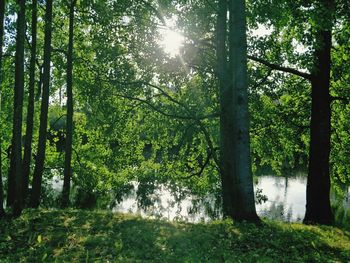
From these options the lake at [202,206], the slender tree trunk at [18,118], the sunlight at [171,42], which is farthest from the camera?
the lake at [202,206]

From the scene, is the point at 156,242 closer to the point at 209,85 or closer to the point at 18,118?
the point at 18,118

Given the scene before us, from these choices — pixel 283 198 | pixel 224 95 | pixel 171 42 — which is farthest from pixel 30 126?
pixel 283 198

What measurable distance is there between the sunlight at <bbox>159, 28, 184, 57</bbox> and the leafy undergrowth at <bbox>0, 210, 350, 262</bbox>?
263 inches

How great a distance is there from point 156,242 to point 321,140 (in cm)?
892

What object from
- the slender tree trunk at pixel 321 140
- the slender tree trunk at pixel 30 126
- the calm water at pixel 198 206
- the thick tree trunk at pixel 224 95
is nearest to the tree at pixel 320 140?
the slender tree trunk at pixel 321 140

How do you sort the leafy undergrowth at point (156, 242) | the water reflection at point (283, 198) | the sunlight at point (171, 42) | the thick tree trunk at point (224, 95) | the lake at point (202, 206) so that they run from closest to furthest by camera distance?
1. the leafy undergrowth at point (156, 242)
2. the thick tree trunk at point (224, 95)
3. the sunlight at point (171, 42)
4. the lake at point (202, 206)
5. the water reflection at point (283, 198)

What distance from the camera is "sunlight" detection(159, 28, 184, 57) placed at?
1603 cm

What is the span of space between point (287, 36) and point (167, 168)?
9.43m

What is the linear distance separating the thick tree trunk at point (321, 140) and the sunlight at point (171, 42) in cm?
Answer: 520

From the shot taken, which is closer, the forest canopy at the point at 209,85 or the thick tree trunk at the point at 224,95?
the forest canopy at the point at 209,85

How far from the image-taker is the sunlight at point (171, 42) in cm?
1603

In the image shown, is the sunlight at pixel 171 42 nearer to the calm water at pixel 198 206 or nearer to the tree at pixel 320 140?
the tree at pixel 320 140

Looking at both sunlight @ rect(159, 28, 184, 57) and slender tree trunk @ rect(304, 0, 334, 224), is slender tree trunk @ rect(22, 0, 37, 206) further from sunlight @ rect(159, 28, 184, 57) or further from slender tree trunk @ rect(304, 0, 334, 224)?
slender tree trunk @ rect(304, 0, 334, 224)

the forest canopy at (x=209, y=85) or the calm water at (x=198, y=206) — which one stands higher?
the forest canopy at (x=209, y=85)
